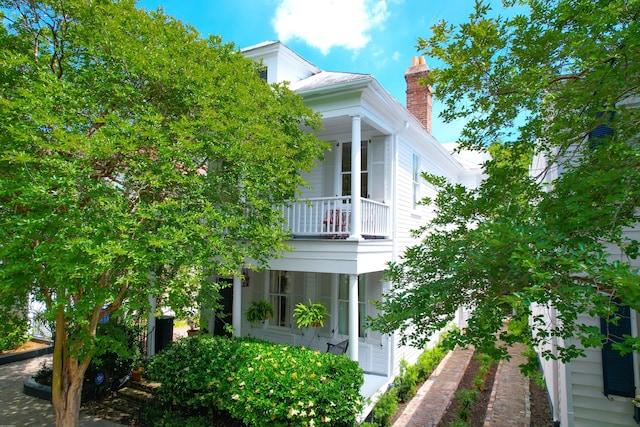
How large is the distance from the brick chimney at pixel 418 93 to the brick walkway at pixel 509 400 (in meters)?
8.54

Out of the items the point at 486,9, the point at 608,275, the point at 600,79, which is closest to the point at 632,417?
the point at 608,275

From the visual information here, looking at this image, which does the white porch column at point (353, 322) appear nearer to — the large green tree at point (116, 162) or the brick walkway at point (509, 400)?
the large green tree at point (116, 162)

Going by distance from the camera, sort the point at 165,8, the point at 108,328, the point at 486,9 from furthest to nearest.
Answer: the point at 108,328
the point at 165,8
the point at 486,9

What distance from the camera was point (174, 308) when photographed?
5285 mm

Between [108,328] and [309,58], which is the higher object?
[309,58]

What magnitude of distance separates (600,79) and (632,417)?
16.2ft

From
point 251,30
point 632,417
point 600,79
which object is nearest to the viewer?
point 600,79

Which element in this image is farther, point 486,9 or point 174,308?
point 174,308

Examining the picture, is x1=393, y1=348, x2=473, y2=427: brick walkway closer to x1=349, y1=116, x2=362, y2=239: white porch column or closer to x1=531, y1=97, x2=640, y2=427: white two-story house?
x1=531, y1=97, x2=640, y2=427: white two-story house

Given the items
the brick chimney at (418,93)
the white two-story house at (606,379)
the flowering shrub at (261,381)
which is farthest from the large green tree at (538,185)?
the brick chimney at (418,93)

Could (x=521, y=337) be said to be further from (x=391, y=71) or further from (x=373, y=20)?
(x=391, y=71)

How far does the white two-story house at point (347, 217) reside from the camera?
26.5 feet

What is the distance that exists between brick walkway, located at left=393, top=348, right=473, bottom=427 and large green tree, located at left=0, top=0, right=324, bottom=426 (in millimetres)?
4744

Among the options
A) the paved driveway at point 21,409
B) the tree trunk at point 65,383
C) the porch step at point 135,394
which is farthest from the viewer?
the porch step at point 135,394
